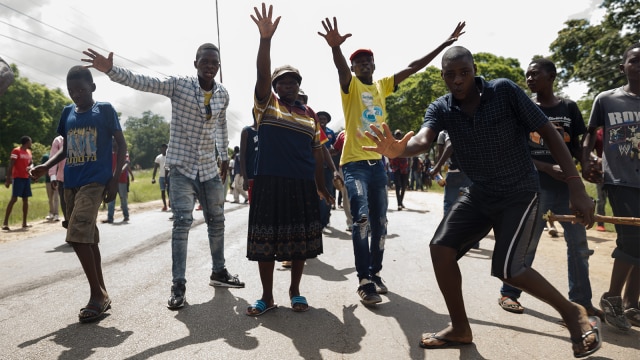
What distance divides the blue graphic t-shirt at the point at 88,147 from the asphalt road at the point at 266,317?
3.77ft

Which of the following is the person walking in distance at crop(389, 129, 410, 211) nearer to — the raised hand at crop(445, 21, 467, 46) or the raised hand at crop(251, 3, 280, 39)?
the raised hand at crop(445, 21, 467, 46)

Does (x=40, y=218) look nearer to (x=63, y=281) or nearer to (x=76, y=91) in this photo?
(x=63, y=281)

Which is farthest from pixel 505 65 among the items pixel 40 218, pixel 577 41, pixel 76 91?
pixel 76 91

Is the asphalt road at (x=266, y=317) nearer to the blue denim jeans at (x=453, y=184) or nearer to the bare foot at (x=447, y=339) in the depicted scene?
the bare foot at (x=447, y=339)

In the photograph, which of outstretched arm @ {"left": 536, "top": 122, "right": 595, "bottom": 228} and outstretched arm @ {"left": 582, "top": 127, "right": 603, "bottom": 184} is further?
outstretched arm @ {"left": 582, "top": 127, "right": 603, "bottom": 184}

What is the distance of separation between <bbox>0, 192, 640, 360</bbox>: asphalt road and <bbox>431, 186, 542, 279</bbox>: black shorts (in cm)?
62

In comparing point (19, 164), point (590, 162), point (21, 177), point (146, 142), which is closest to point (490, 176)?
point (590, 162)

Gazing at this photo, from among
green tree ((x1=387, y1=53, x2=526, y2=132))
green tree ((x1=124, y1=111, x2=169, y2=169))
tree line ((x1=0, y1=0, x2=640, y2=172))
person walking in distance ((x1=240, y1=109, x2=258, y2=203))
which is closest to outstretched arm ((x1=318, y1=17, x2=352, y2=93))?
person walking in distance ((x1=240, y1=109, x2=258, y2=203))

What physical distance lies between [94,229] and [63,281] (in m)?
1.48

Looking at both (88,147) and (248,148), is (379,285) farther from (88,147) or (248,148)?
(88,147)

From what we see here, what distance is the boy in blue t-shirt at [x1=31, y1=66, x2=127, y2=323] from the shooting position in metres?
3.53

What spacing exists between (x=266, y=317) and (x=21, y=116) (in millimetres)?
57538

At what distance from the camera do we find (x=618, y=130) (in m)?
3.44

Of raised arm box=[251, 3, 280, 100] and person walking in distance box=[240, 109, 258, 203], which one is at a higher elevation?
raised arm box=[251, 3, 280, 100]
